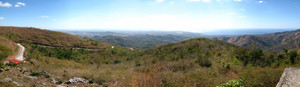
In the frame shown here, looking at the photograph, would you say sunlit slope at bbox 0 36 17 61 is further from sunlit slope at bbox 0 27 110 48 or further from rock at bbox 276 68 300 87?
rock at bbox 276 68 300 87

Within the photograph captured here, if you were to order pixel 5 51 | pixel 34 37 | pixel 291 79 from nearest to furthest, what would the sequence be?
pixel 291 79 < pixel 5 51 < pixel 34 37

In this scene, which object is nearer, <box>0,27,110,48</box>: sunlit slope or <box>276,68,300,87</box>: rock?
<box>276,68,300,87</box>: rock

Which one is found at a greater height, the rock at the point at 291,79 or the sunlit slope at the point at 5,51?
the rock at the point at 291,79

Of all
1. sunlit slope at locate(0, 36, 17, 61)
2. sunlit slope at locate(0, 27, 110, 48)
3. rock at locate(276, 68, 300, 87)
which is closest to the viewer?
rock at locate(276, 68, 300, 87)

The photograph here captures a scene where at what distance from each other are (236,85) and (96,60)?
28169mm

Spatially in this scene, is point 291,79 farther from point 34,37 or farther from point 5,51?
point 34,37

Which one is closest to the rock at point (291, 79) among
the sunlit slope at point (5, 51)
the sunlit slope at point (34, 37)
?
the sunlit slope at point (5, 51)

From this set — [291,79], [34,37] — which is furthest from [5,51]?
[291,79]

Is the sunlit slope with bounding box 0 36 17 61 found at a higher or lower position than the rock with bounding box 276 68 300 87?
lower

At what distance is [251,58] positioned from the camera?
28.7ft

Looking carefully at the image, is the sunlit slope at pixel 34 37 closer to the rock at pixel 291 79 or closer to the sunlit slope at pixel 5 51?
the sunlit slope at pixel 5 51

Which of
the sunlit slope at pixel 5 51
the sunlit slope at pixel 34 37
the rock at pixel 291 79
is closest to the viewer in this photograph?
the rock at pixel 291 79

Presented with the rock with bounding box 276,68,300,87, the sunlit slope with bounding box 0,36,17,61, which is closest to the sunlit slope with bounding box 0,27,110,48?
the sunlit slope with bounding box 0,36,17,61

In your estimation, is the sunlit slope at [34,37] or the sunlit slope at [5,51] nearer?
the sunlit slope at [5,51]
